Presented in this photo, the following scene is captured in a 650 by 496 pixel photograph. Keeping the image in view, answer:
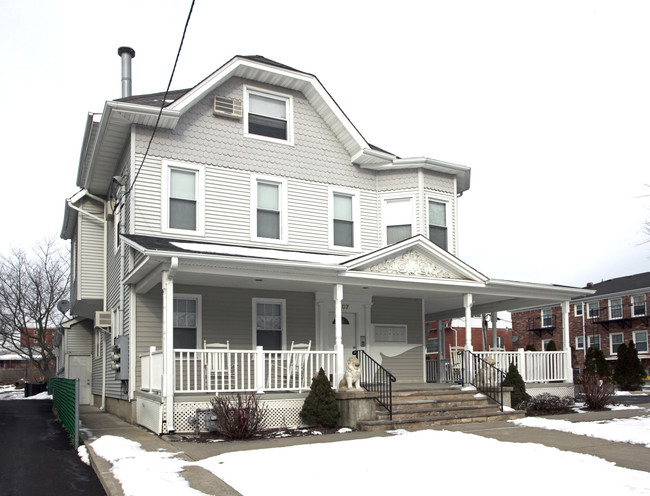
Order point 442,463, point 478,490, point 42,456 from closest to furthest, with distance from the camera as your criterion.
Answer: point 478,490 < point 442,463 < point 42,456

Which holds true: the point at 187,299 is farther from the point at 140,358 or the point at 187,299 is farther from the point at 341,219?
the point at 341,219

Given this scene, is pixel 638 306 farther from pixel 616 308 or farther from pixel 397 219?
pixel 397 219

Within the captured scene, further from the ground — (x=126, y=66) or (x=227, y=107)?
(x=126, y=66)

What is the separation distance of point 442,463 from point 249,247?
26.4 ft

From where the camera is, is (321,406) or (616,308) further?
(616,308)

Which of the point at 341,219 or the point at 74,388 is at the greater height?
the point at 341,219

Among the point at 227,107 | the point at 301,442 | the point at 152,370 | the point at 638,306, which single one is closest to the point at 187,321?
the point at 152,370

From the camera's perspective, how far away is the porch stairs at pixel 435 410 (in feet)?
38.2

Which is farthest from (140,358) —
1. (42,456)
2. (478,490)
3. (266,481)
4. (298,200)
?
(478,490)

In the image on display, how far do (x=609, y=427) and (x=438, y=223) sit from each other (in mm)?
7547

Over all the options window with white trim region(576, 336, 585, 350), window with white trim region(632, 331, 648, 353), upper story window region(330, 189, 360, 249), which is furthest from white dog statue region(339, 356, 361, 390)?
window with white trim region(576, 336, 585, 350)

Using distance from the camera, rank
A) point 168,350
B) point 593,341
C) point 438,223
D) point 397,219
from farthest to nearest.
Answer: point 593,341, point 438,223, point 397,219, point 168,350

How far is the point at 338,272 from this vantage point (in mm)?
13039

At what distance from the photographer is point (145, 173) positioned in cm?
1386
